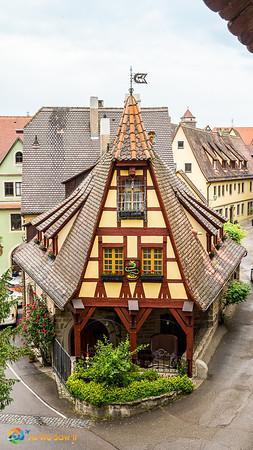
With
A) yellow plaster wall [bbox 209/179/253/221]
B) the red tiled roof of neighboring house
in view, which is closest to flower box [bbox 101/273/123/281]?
the red tiled roof of neighboring house

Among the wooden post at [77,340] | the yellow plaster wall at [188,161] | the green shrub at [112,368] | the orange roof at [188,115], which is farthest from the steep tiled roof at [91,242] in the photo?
the orange roof at [188,115]

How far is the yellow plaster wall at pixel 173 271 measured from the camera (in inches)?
670

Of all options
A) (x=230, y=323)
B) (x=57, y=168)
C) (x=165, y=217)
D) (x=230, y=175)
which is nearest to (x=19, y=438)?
(x=165, y=217)

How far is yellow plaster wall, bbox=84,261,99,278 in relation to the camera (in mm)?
17500

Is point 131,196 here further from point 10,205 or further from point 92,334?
point 10,205

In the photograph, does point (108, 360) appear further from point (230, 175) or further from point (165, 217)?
point (230, 175)

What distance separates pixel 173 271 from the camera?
17.0 meters

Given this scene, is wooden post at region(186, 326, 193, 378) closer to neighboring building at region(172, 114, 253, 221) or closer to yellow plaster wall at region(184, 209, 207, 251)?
yellow plaster wall at region(184, 209, 207, 251)

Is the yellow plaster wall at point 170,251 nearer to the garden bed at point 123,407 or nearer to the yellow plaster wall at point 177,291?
the yellow plaster wall at point 177,291

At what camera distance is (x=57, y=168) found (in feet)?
106

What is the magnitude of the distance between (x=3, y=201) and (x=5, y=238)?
2.50 m

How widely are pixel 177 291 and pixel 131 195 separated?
10.8 feet

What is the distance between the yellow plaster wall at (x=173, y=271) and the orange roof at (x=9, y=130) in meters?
→ 23.3

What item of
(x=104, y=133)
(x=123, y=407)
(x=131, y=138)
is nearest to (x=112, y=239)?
(x=131, y=138)
